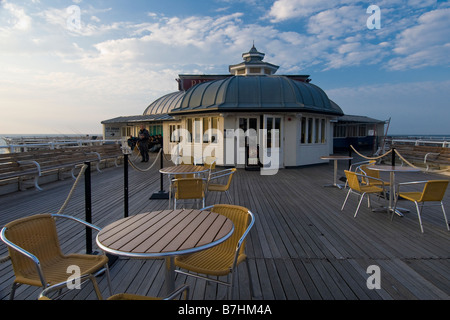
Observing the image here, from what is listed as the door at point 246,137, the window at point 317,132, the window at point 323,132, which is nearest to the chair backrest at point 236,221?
the door at point 246,137

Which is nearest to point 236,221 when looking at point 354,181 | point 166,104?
point 354,181

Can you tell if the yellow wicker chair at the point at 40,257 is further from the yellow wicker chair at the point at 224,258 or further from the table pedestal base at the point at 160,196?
the table pedestal base at the point at 160,196

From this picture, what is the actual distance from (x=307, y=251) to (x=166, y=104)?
2000cm

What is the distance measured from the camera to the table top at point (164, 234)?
163 centimetres

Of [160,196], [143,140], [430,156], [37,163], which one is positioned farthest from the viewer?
[143,140]

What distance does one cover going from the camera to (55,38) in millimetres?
5629

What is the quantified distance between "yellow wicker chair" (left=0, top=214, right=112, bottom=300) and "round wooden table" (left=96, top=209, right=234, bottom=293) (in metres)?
0.37

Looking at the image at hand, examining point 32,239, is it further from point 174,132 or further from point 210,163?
point 174,132

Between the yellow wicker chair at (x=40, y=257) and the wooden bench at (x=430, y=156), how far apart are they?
37.4 ft

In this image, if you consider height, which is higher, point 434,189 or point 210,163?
point 210,163

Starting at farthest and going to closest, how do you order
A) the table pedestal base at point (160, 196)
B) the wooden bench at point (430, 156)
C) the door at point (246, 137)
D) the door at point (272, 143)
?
the door at point (246, 137), the door at point (272, 143), the wooden bench at point (430, 156), the table pedestal base at point (160, 196)

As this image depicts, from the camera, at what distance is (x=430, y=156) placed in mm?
10406

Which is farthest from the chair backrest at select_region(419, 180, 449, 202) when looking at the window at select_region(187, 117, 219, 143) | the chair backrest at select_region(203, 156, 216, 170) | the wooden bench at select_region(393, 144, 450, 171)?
the window at select_region(187, 117, 219, 143)
